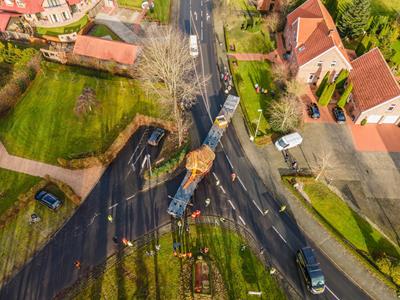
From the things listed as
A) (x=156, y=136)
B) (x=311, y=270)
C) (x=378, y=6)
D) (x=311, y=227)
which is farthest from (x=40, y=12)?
(x=378, y=6)

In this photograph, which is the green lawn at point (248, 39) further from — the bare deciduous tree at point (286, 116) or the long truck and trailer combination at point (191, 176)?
the long truck and trailer combination at point (191, 176)

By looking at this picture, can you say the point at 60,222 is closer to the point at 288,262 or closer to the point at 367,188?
the point at 288,262

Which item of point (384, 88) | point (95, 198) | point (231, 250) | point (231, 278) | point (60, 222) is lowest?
point (231, 278)

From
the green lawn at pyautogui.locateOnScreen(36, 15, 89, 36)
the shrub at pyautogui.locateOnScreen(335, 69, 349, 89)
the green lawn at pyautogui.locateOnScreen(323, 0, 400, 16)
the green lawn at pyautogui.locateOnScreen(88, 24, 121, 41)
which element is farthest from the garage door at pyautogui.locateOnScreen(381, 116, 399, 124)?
the green lawn at pyautogui.locateOnScreen(36, 15, 89, 36)

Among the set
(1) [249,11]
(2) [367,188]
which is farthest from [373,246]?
(1) [249,11]

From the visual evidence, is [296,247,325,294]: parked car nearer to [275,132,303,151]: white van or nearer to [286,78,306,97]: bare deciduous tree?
[275,132,303,151]: white van

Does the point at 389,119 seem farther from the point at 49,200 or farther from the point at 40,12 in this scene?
the point at 40,12
